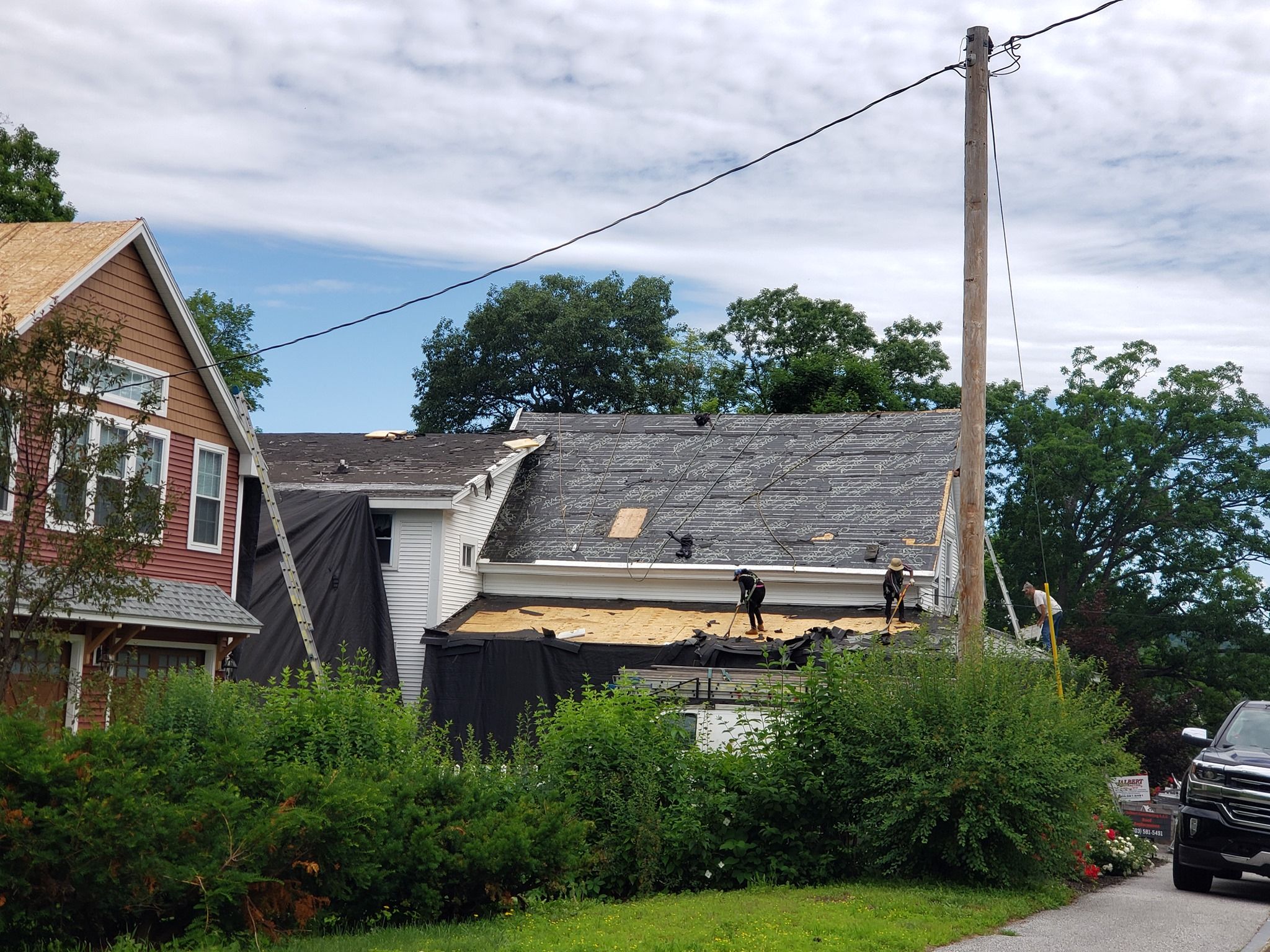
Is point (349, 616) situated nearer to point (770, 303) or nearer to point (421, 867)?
point (421, 867)

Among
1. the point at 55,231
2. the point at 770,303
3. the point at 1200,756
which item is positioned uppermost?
the point at 770,303

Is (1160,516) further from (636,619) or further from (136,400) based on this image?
(136,400)

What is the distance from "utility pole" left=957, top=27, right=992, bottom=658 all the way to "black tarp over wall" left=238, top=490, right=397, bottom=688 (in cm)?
1577

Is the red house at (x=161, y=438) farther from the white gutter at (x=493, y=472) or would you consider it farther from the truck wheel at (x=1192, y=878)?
the truck wheel at (x=1192, y=878)

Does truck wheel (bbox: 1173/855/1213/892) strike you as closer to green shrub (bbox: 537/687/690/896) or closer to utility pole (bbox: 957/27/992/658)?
utility pole (bbox: 957/27/992/658)

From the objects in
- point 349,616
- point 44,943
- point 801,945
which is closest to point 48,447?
point 44,943

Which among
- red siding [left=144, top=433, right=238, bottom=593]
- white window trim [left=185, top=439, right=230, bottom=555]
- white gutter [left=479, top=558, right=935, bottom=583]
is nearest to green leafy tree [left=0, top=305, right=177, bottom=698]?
red siding [left=144, top=433, right=238, bottom=593]

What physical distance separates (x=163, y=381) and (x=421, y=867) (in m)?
11.4

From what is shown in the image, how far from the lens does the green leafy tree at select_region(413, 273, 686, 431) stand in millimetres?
55094

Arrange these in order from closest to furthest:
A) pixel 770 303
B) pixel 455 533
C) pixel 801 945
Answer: pixel 801 945, pixel 455 533, pixel 770 303

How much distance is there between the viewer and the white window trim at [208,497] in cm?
2059

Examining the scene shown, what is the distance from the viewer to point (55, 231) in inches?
776

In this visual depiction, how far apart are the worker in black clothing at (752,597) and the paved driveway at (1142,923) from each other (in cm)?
1128

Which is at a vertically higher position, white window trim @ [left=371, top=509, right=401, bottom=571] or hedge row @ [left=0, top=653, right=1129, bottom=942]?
white window trim @ [left=371, top=509, right=401, bottom=571]
